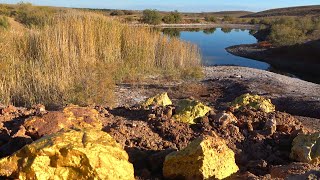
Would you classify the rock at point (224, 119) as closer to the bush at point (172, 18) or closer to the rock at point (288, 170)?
the rock at point (288, 170)

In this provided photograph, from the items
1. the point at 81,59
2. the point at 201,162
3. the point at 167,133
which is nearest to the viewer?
the point at 201,162

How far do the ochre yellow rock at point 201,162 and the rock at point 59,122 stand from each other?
130 centimetres

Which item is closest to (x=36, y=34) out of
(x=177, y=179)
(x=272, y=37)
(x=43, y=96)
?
(x=43, y=96)

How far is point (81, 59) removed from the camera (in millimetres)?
13172

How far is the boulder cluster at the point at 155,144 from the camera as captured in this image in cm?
350

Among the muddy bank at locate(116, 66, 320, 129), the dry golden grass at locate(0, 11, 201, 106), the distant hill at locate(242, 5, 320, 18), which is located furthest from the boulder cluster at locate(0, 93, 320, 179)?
the distant hill at locate(242, 5, 320, 18)

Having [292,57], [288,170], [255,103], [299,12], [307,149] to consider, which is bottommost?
[292,57]

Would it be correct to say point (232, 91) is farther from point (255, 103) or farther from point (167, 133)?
point (167, 133)

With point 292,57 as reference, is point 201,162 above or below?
above

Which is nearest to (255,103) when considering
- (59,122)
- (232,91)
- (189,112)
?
(189,112)

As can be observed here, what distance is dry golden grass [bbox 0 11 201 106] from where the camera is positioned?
1073 cm

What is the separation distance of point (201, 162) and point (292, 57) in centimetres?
2956

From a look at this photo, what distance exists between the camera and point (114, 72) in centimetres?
1378

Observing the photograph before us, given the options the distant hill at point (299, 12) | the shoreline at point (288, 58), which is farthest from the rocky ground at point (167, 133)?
the distant hill at point (299, 12)
